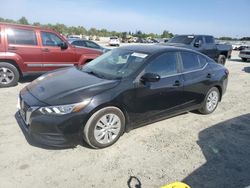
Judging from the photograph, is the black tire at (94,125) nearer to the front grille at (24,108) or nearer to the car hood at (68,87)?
the car hood at (68,87)

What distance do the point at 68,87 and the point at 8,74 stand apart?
4066 millimetres

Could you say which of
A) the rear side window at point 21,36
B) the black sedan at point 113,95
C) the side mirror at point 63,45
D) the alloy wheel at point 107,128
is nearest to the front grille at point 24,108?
the black sedan at point 113,95

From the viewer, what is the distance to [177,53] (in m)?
4.45

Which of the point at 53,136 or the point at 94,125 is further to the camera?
the point at 94,125

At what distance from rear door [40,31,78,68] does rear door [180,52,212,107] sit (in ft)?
14.2

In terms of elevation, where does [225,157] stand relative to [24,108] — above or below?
below

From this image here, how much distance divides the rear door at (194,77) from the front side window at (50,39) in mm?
4440

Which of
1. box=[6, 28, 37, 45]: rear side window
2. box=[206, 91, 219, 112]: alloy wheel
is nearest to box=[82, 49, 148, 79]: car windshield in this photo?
box=[206, 91, 219, 112]: alloy wheel

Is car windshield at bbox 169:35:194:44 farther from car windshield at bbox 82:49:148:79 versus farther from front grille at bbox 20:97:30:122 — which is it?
front grille at bbox 20:97:30:122

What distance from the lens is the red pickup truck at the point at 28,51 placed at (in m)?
6.49

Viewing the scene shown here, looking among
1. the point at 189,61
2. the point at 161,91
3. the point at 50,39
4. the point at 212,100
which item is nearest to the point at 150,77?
the point at 161,91

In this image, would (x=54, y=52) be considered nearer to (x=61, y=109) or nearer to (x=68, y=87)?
(x=68, y=87)

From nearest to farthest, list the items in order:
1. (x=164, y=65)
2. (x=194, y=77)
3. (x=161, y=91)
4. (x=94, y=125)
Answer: (x=94, y=125)
(x=161, y=91)
(x=164, y=65)
(x=194, y=77)

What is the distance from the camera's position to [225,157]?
3.52 metres
